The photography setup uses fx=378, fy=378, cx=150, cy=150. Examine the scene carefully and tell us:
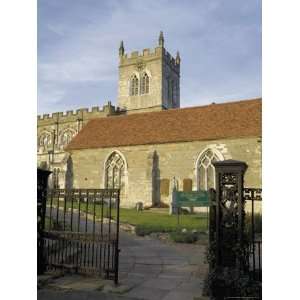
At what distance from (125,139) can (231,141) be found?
22.0 ft

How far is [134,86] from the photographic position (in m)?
42.8

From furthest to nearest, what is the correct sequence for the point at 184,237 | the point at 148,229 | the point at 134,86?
1. the point at 134,86
2. the point at 148,229
3. the point at 184,237

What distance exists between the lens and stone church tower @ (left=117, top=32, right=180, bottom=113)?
41000 millimetres

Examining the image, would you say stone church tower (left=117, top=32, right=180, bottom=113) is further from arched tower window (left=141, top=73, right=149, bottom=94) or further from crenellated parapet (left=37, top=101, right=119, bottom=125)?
crenellated parapet (left=37, top=101, right=119, bottom=125)

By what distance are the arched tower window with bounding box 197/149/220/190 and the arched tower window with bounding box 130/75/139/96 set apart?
2328 centimetres

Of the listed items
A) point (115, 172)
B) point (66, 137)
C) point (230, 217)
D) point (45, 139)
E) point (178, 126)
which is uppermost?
point (66, 137)

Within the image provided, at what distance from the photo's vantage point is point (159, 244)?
35.6 ft

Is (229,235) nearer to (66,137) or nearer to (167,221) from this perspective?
(167,221)

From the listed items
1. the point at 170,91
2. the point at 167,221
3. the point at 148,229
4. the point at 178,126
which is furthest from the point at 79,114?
the point at 148,229

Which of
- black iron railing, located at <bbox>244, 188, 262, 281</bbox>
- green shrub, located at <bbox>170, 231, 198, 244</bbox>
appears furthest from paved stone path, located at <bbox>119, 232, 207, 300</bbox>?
black iron railing, located at <bbox>244, 188, 262, 281</bbox>

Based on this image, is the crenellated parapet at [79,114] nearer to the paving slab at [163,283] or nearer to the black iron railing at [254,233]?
the black iron railing at [254,233]

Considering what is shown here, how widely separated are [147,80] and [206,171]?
76.8ft
